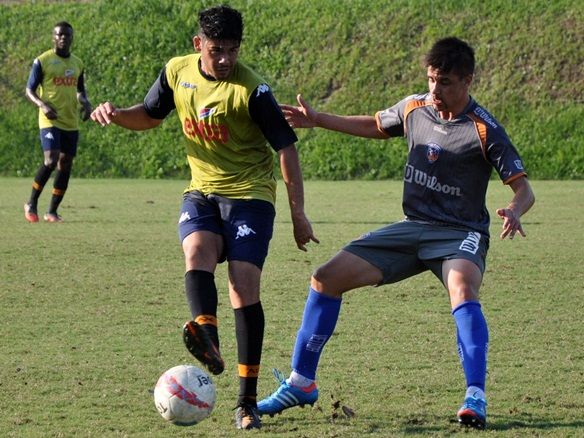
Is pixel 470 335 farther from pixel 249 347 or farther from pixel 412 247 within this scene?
pixel 249 347

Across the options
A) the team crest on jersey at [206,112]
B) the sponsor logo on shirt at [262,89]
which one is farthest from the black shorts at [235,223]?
the sponsor logo on shirt at [262,89]

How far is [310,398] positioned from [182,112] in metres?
1.53

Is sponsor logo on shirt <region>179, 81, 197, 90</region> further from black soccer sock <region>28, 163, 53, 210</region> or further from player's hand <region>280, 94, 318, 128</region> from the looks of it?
black soccer sock <region>28, 163, 53, 210</region>

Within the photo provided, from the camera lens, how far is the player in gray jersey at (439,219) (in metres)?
5.35

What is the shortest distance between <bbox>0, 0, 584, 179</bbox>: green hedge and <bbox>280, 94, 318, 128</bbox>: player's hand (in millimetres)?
17122

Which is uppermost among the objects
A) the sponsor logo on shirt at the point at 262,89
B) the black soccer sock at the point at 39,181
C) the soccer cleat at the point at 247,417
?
the sponsor logo on shirt at the point at 262,89

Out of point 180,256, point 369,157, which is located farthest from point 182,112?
point 369,157

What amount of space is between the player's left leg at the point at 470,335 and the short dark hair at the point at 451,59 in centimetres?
88

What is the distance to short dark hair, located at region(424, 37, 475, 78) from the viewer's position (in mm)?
5352

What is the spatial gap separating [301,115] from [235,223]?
0.83 meters

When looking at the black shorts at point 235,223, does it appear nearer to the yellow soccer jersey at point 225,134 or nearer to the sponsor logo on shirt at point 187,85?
the yellow soccer jersey at point 225,134

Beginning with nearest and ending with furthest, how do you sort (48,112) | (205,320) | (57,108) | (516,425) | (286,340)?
(516,425) → (205,320) → (286,340) → (48,112) → (57,108)

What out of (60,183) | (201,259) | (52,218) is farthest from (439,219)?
(52,218)

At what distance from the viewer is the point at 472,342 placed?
5160mm
